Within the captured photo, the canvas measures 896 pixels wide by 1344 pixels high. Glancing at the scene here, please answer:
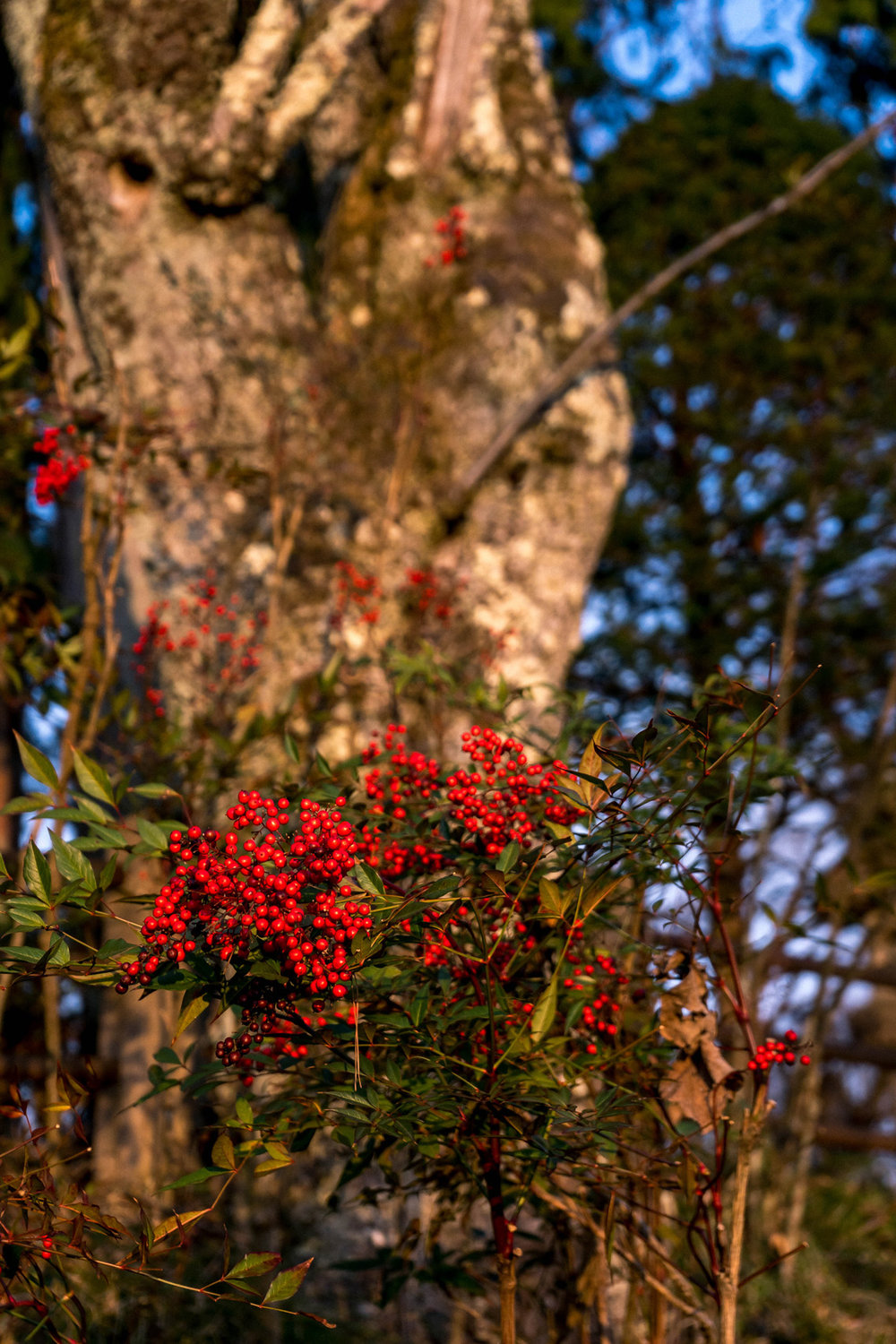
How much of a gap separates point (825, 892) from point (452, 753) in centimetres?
138

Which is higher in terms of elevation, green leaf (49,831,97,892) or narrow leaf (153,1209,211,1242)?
green leaf (49,831,97,892)

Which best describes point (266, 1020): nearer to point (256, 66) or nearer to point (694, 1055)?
point (694, 1055)

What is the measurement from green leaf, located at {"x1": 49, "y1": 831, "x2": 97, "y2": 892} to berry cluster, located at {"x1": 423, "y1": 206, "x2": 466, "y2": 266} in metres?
2.74

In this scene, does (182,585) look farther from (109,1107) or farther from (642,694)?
(642,694)

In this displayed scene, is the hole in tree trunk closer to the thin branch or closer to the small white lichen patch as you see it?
the small white lichen patch

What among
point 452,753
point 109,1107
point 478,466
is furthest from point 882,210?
point 109,1107

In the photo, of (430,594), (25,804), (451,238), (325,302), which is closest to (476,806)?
(25,804)

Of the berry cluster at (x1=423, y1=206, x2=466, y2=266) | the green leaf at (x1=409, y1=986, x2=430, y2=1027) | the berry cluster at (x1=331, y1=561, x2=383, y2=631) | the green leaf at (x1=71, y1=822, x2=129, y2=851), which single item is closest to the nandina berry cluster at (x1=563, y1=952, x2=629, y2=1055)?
the green leaf at (x1=409, y1=986, x2=430, y2=1027)

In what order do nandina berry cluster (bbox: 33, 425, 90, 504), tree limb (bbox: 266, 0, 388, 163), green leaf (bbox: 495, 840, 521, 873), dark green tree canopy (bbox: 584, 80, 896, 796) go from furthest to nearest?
dark green tree canopy (bbox: 584, 80, 896, 796)
tree limb (bbox: 266, 0, 388, 163)
nandina berry cluster (bbox: 33, 425, 90, 504)
green leaf (bbox: 495, 840, 521, 873)

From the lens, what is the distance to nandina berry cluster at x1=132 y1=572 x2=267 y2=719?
98.9 inches

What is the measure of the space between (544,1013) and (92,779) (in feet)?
2.05

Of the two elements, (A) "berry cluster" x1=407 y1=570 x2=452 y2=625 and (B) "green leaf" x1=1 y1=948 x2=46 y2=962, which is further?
(A) "berry cluster" x1=407 y1=570 x2=452 y2=625

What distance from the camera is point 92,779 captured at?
122cm

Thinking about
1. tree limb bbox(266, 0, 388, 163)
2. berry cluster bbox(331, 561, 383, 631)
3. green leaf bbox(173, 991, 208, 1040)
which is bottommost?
green leaf bbox(173, 991, 208, 1040)
